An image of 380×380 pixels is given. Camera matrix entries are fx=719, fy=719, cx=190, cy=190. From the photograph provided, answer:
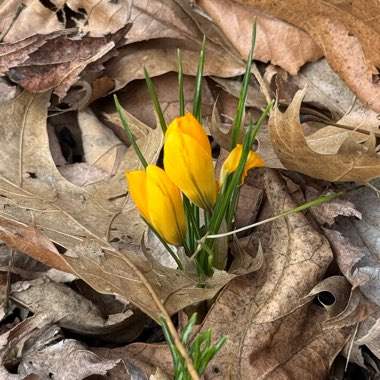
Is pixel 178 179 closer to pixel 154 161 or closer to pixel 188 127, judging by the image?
pixel 188 127

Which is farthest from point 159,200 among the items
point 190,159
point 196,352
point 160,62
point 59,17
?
point 59,17

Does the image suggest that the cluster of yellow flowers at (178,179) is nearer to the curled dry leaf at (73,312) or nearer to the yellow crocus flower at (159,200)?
the yellow crocus flower at (159,200)

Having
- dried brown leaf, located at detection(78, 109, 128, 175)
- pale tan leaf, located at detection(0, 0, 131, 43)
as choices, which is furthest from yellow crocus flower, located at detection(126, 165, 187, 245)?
pale tan leaf, located at detection(0, 0, 131, 43)

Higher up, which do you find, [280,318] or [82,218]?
[82,218]

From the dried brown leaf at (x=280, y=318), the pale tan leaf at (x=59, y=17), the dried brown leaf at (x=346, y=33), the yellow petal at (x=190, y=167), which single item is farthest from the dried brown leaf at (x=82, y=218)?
the dried brown leaf at (x=346, y=33)

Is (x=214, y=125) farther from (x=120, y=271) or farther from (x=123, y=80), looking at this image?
(x=123, y=80)

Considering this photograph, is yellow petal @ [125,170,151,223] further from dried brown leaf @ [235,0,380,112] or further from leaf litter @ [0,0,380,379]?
dried brown leaf @ [235,0,380,112]

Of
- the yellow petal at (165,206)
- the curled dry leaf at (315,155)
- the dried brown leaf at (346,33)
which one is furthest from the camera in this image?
the dried brown leaf at (346,33)
